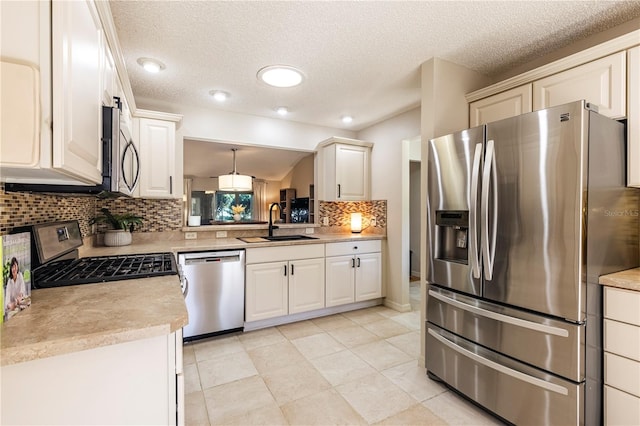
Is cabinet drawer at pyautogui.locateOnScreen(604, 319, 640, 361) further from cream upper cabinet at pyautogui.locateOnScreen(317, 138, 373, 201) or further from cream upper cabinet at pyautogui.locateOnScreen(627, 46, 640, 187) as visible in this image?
cream upper cabinet at pyautogui.locateOnScreen(317, 138, 373, 201)

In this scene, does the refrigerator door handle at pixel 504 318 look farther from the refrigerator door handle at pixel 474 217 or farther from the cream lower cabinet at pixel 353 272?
the cream lower cabinet at pixel 353 272

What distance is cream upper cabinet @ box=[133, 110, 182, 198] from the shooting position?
111 inches

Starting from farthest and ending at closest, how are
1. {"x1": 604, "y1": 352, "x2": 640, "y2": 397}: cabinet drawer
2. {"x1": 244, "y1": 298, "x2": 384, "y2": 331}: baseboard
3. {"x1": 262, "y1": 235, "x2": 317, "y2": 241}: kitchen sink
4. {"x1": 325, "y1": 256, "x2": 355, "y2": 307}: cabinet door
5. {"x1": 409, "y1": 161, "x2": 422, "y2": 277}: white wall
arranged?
{"x1": 409, "y1": 161, "x2": 422, "y2": 277}: white wall → {"x1": 262, "y1": 235, "x2": 317, "y2": 241}: kitchen sink → {"x1": 325, "y1": 256, "x2": 355, "y2": 307}: cabinet door → {"x1": 244, "y1": 298, "x2": 384, "y2": 331}: baseboard → {"x1": 604, "y1": 352, "x2": 640, "y2": 397}: cabinet drawer

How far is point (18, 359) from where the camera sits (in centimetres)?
76

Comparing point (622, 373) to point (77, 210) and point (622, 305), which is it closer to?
point (622, 305)

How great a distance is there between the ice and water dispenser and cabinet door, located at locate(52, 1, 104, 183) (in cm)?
193

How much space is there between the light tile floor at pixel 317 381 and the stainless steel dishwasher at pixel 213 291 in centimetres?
15

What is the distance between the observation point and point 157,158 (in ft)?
9.51

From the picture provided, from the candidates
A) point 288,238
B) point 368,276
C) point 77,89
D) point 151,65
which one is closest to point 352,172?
point 288,238

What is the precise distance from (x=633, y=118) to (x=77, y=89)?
8.34ft

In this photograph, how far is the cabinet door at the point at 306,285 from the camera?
3244 millimetres

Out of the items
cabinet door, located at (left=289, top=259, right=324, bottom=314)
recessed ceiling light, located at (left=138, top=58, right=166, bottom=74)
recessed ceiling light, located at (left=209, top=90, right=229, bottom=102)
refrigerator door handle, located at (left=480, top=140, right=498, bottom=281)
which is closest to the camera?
refrigerator door handle, located at (left=480, top=140, right=498, bottom=281)

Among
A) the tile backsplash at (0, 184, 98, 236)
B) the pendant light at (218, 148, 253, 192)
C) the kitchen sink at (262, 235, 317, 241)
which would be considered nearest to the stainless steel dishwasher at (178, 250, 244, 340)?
the kitchen sink at (262, 235, 317, 241)

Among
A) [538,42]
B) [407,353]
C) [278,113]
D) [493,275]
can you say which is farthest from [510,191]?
[278,113]
